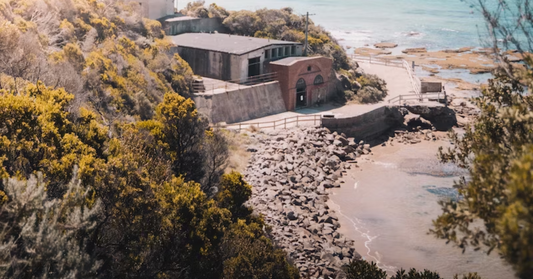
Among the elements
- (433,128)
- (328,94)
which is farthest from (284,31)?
(433,128)

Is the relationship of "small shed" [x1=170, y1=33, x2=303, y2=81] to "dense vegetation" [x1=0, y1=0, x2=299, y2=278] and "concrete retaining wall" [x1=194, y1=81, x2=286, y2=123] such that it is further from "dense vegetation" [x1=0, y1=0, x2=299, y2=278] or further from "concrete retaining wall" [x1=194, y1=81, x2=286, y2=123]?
"dense vegetation" [x1=0, y1=0, x2=299, y2=278]

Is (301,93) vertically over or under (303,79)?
under

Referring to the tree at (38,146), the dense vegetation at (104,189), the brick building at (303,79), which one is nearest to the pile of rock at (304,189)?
the dense vegetation at (104,189)

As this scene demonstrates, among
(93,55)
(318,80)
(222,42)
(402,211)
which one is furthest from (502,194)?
(222,42)

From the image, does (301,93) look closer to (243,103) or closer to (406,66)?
(243,103)

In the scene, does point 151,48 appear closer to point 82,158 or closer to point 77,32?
point 77,32

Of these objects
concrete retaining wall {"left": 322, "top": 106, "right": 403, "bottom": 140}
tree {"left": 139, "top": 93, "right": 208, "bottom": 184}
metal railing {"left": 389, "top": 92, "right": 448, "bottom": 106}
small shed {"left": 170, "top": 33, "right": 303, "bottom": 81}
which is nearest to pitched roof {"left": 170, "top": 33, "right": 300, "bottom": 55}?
small shed {"left": 170, "top": 33, "right": 303, "bottom": 81}

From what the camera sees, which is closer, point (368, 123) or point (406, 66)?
point (368, 123)
